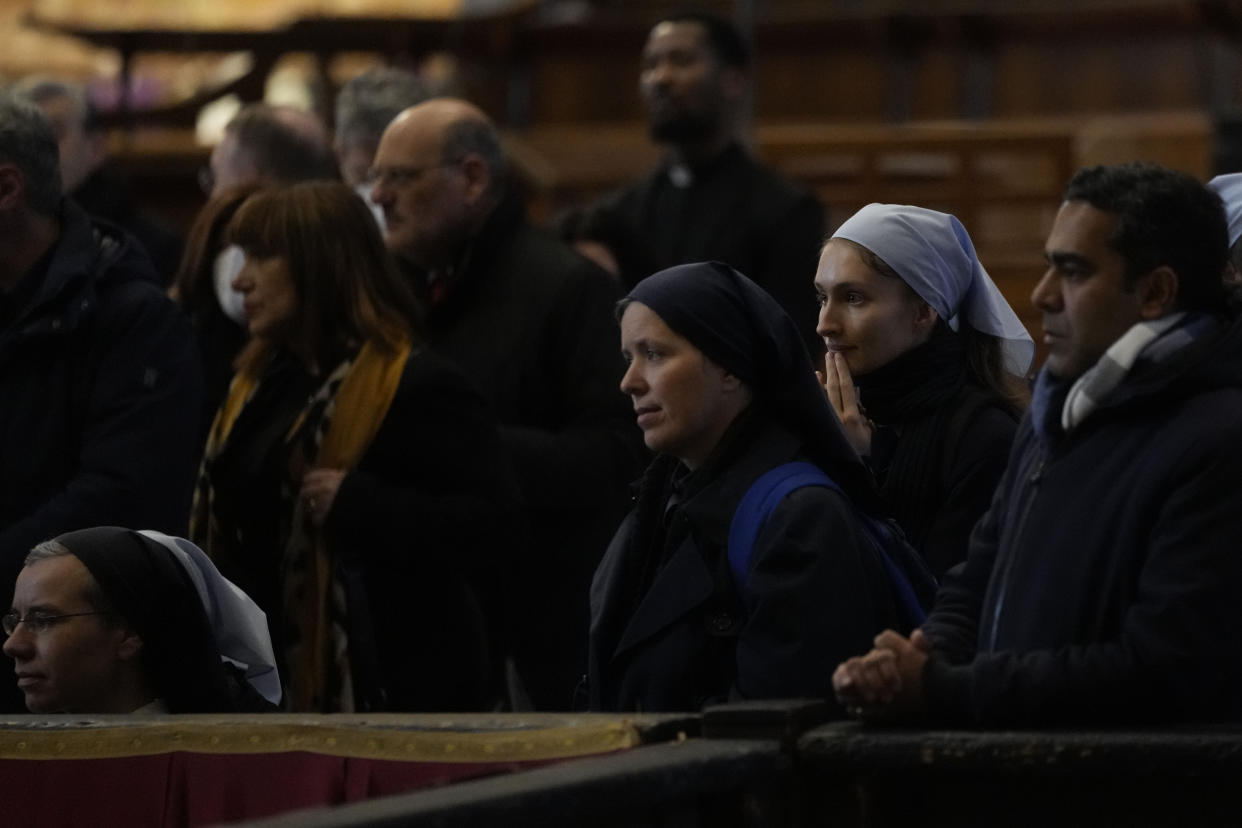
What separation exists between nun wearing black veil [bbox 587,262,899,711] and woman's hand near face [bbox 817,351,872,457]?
417mm

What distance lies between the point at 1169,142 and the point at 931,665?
8.50 m

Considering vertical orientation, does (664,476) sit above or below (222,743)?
above

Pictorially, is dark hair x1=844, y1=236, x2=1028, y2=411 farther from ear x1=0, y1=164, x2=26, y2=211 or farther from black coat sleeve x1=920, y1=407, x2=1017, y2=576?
ear x1=0, y1=164, x2=26, y2=211

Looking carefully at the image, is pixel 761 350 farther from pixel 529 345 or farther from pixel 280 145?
pixel 280 145

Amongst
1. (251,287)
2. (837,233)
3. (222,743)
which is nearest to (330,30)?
(251,287)

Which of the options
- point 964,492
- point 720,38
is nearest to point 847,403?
point 964,492

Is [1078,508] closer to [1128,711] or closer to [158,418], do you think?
[1128,711]

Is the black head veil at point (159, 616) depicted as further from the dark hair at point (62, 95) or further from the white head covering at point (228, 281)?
the dark hair at point (62, 95)

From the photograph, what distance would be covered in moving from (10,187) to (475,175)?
1131 mm

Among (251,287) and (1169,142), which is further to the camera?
(1169,142)

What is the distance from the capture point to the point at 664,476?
11.9 feet

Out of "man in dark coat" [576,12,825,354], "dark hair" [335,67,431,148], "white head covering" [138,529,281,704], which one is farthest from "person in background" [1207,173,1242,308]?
"dark hair" [335,67,431,148]

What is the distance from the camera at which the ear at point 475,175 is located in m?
5.32

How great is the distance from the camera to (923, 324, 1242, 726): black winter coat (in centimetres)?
279
